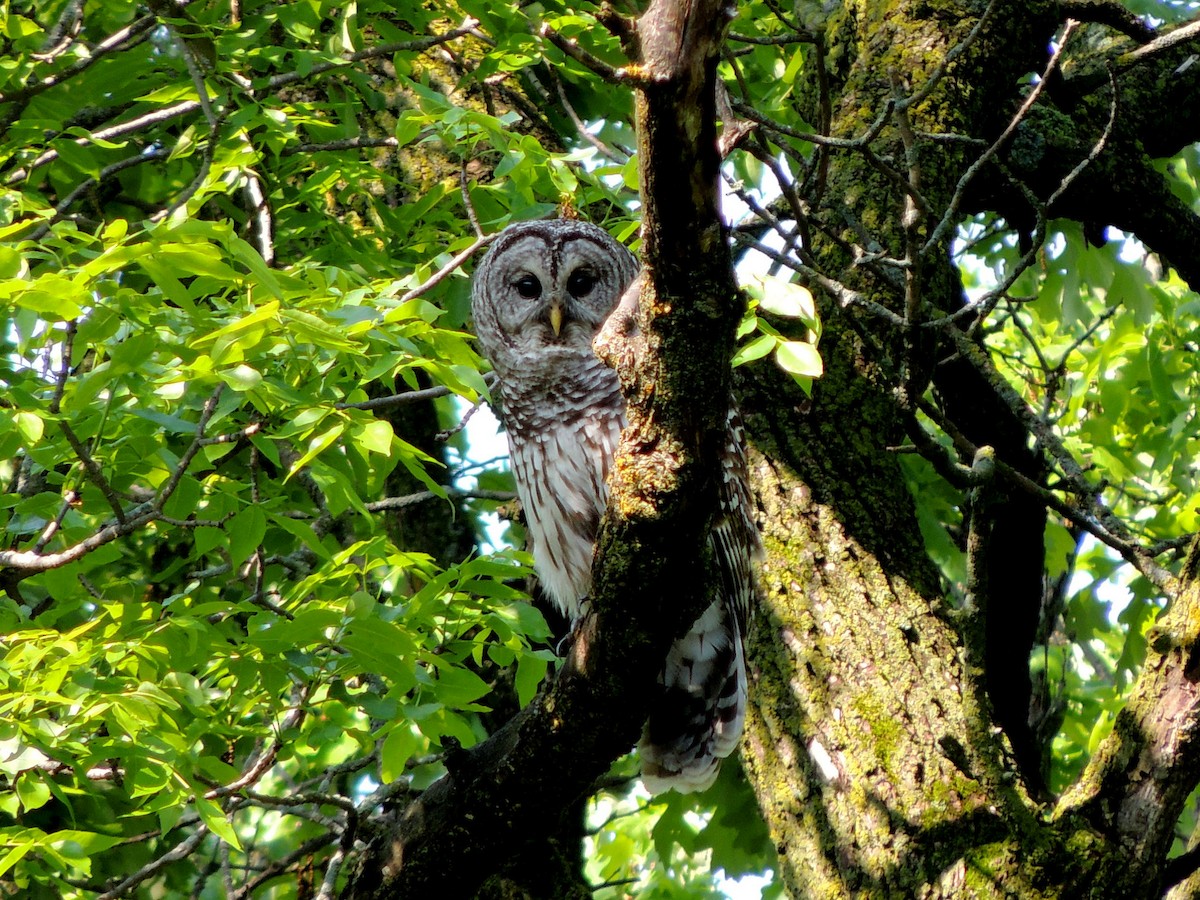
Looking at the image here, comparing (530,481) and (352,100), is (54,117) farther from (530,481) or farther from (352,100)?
(530,481)

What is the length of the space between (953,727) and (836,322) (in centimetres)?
157

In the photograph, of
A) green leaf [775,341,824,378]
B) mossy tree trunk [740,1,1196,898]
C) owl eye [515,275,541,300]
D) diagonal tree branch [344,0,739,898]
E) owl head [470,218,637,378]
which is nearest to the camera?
diagonal tree branch [344,0,739,898]

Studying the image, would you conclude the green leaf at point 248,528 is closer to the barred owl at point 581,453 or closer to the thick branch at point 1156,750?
the barred owl at point 581,453

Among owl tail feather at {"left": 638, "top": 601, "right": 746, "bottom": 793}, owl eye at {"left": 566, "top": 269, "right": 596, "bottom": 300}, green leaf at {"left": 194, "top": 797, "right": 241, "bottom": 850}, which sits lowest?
green leaf at {"left": 194, "top": 797, "right": 241, "bottom": 850}

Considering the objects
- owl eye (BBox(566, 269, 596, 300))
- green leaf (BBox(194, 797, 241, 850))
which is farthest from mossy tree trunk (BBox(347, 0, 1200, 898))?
owl eye (BBox(566, 269, 596, 300))

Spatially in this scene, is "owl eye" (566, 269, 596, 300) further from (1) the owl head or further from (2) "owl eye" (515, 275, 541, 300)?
(2) "owl eye" (515, 275, 541, 300)

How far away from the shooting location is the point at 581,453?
165 inches

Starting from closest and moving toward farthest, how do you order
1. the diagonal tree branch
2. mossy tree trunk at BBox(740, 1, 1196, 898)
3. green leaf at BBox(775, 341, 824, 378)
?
1. the diagonal tree branch
2. green leaf at BBox(775, 341, 824, 378)
3. mossy tree trunk at BBox(740, 1, 1196, 898)

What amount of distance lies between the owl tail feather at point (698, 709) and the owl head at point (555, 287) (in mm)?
1149

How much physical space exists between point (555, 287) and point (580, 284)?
11 cm

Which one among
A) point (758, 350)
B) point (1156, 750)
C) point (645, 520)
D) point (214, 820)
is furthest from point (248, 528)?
point (1156, 750)

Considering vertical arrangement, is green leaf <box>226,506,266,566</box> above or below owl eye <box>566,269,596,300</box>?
below

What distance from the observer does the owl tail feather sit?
13.3 ft

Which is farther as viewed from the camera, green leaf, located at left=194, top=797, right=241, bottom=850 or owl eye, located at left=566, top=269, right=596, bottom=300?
owl eye, located at left=566, top=269, right=596, bottom=300
